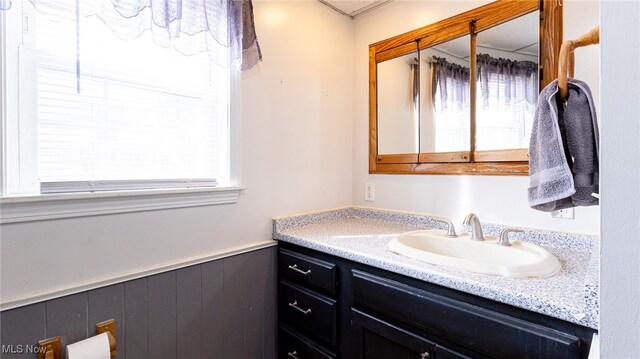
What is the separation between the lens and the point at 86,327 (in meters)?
1.07

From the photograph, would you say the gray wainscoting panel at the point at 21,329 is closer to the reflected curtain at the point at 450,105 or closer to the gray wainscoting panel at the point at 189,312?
the gray wainscoting panel at the point at 189,312

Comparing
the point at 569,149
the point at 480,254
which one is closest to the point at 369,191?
the point at 480,254

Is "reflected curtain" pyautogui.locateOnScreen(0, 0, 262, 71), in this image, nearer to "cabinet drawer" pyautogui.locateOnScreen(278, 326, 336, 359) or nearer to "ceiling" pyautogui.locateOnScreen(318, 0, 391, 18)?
"ceiling" pyautogui.locateOnScreen(318, 0, 391, 18)

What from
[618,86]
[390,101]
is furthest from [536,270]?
[390,101]

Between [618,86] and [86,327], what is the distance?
1533mm

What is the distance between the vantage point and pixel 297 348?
152cm

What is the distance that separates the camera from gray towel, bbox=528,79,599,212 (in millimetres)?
719

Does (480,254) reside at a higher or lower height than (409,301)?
higher

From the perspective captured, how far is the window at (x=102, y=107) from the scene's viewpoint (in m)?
0.98

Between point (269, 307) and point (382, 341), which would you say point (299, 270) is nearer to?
point (269, 307)

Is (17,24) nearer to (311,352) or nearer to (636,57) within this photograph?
(636,57)

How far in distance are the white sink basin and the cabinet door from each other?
27 centimetres

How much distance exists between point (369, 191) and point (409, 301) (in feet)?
3.14

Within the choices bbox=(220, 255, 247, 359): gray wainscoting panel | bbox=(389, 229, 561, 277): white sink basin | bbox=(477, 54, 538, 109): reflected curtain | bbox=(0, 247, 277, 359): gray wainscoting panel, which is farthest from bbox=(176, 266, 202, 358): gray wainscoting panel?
bbox=(477, 54, 538, 109): reflected curtain
